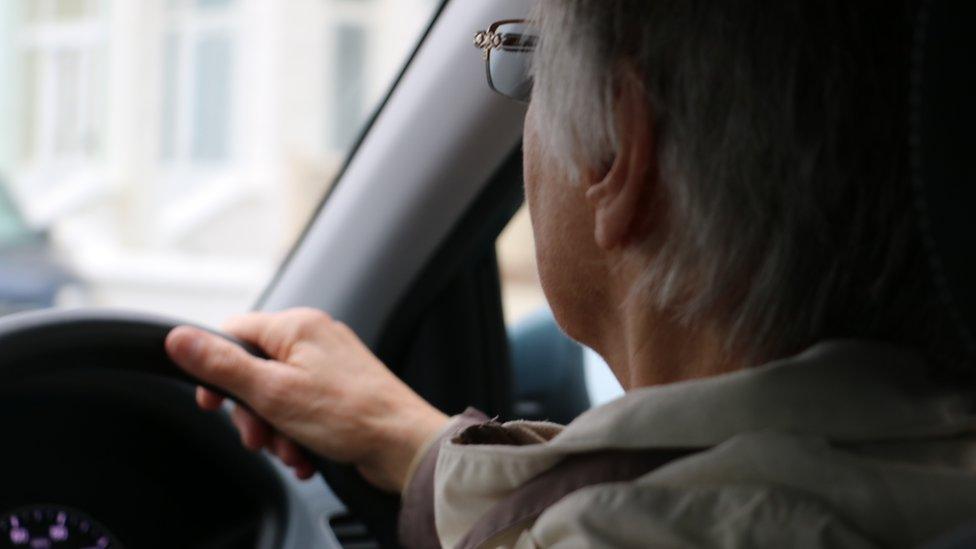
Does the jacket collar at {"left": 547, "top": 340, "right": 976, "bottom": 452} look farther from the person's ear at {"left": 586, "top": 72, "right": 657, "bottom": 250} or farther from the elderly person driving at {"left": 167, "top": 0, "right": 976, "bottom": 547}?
the person's ear at {"left": 586, "top": 72, "right": 657, "bottom": 250}

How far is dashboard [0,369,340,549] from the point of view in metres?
1.76

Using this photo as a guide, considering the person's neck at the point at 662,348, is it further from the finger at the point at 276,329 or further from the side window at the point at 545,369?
the side window at the point at 545,369

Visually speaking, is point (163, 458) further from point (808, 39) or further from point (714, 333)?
point (808, 39)

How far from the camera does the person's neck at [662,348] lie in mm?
1185

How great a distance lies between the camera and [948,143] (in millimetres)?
964

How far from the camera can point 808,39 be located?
1075mm

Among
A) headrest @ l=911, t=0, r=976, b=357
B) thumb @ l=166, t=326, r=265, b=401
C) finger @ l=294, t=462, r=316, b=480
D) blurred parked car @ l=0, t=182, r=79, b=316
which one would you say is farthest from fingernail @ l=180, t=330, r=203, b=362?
blurred parked car @ l=0, t=182, r=79, b=316

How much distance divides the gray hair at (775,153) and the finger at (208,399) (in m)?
0.78

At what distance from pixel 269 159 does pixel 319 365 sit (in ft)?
39.2

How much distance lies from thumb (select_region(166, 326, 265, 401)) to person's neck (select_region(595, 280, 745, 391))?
1.98 ft

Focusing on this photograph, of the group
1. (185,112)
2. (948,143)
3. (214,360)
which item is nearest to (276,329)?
(214,360)

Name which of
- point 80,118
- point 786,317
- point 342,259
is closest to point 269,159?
point 80,118

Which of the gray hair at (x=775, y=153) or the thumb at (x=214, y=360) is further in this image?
the thumb at (x=214, y=360)

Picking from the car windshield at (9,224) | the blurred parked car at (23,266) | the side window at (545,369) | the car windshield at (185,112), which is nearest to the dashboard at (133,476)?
the side window at (545,369)
